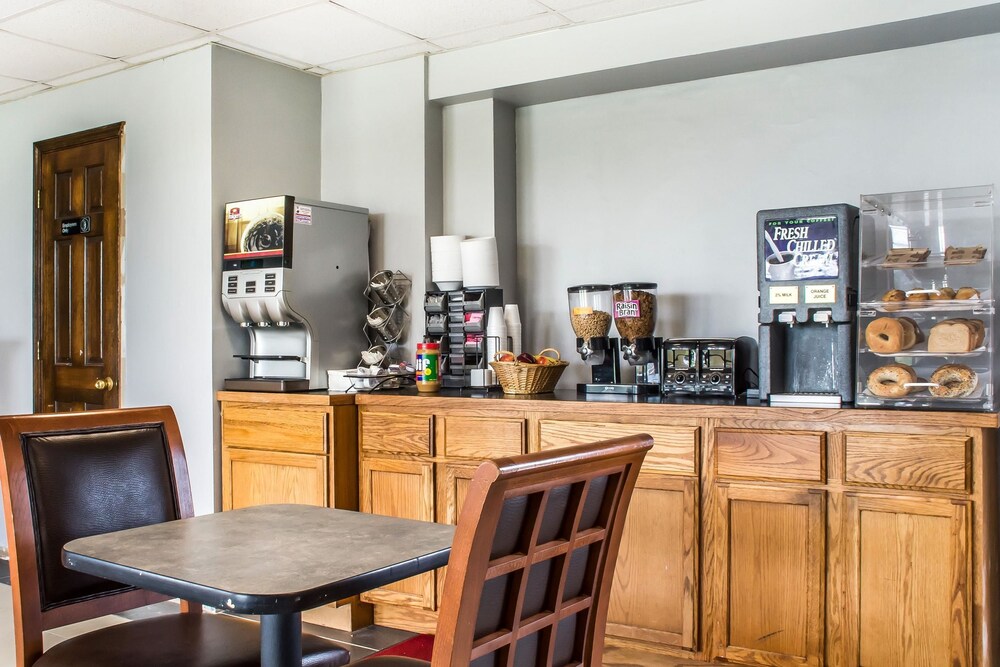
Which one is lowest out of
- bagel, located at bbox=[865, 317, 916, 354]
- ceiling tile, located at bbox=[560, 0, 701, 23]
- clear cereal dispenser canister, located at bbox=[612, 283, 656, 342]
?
bagel, located at bbox=[865, 317, 916, 354]

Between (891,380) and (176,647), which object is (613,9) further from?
(176,647)

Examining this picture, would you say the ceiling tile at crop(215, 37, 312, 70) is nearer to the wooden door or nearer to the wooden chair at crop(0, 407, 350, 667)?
the wooden door

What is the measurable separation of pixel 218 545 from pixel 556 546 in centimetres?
78

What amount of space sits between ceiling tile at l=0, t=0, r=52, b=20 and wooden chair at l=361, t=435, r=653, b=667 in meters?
3.36

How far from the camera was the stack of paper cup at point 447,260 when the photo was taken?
4.37m

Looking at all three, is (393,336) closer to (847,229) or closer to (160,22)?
(160,22)

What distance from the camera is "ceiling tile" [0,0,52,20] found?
3.72 meters

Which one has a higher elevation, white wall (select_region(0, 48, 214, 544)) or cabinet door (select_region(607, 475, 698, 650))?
white wall (select_region(0, 48, 214, 544))

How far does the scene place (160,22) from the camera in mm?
3992

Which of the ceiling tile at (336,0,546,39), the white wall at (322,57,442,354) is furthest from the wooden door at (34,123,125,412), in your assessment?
the ceiling tile at (336,0,546,39)

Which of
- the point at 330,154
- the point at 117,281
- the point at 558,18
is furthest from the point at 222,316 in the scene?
the point at 558,18

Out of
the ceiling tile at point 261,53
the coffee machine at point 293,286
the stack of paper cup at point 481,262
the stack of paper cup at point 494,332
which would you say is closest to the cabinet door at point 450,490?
the stack of paper cup at point 494,332

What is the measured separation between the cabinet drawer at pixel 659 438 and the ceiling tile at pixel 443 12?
5.66 feet

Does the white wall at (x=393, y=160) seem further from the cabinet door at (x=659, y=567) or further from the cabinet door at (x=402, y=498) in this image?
the cabinet door at (x=659, y=567)
